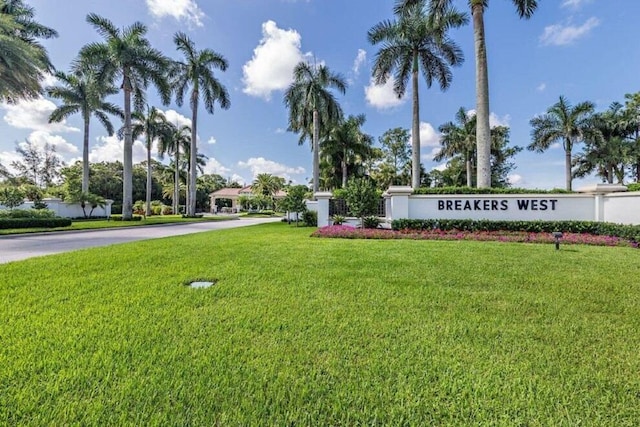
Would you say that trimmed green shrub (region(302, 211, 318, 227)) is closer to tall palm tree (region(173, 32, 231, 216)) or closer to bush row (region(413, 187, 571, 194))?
bush row (region(413, 187, 571, 194))

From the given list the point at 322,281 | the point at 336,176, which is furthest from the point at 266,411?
the point at 336,176

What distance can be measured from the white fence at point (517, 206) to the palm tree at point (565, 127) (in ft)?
55.6

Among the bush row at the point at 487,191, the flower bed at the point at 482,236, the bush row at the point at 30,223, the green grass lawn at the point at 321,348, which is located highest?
the bush row at the point at 487,191

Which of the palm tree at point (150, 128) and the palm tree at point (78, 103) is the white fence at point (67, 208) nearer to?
the palm tree at point (78, 103)

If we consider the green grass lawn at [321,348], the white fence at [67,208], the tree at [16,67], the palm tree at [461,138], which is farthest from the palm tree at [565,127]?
the white fence at [67,208]

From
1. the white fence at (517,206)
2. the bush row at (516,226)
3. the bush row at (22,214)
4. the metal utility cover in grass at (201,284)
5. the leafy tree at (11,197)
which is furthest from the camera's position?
the leafy tree at (11,197)

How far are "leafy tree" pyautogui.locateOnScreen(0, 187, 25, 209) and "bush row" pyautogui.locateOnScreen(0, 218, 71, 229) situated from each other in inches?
338

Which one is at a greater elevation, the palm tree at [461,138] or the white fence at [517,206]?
the palm tree at [461,138]

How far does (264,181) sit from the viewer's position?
53.8 meters

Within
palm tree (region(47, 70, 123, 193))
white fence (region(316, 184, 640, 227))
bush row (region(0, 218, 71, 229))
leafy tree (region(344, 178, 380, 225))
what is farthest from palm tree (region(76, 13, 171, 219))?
white fence (region(316, 184, 640, 227))

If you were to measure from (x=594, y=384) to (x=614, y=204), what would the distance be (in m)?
12.2

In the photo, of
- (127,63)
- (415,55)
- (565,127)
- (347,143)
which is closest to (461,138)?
(565,127)

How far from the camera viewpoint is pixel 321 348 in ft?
9.18

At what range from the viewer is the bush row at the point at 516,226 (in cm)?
1045
